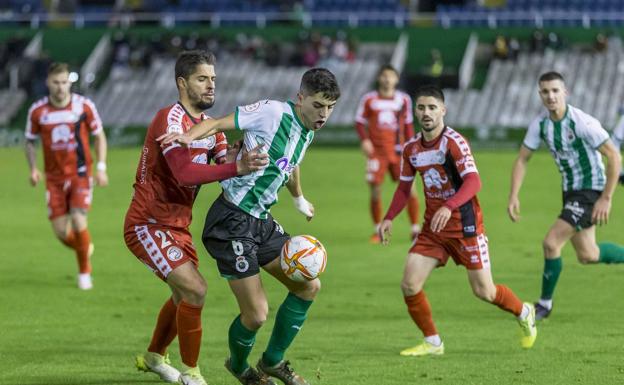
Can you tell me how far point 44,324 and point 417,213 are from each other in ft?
23.7

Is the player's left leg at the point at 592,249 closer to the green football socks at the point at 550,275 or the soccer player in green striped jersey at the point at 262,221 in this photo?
the green football socks at the point at 550,275

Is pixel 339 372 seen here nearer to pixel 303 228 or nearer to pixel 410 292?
pixel 410 292

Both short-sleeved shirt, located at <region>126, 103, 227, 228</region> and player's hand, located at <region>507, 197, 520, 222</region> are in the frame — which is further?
player's hand, located at <region>507, 197, 520, 222</region>

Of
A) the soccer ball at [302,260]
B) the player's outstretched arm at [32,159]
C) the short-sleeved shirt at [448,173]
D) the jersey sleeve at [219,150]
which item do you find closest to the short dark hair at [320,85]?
the jersey sleeve at [219,150]

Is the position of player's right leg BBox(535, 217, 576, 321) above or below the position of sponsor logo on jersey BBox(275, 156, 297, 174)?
below

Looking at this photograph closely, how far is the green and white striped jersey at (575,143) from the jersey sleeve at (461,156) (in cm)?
166

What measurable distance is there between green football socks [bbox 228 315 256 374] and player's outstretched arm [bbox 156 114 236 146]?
1312 millimetres

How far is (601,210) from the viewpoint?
10383mm

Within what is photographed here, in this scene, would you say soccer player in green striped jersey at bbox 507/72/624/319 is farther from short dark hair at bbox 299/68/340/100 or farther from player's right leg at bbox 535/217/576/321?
short dark hair at bbox 299/68/340/100

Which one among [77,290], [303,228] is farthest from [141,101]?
[77,290]

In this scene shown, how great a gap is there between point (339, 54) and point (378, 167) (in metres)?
19.4

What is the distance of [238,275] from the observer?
25.0ft

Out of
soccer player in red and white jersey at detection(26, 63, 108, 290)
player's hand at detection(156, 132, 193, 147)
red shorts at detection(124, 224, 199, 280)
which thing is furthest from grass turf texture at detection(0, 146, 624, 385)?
player's hand at detection(156, 132, 193, 147)

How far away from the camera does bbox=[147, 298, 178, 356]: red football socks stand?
8.31 metres
